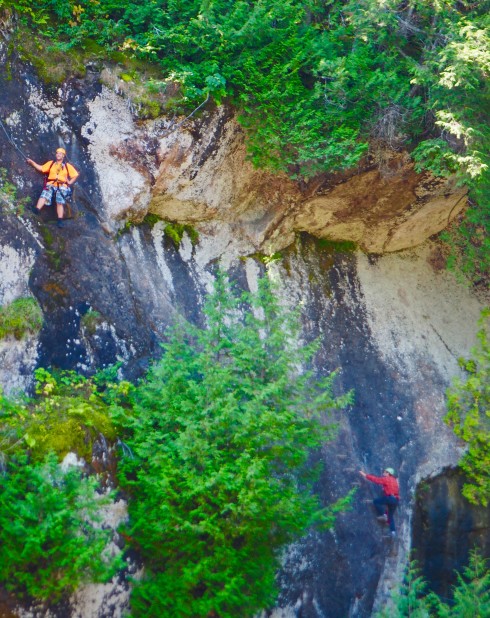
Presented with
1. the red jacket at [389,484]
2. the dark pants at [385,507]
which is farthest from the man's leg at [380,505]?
the red jacket at [389,484]

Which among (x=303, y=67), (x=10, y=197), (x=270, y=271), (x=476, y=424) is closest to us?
(x=10, y=197)

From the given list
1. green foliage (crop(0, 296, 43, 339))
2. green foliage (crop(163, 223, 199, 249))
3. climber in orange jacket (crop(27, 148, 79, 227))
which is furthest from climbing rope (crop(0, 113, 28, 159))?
green foliage (crop(163, 223, 199, 249))

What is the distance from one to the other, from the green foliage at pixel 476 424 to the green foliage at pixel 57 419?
621 cm

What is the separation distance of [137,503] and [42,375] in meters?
2.07

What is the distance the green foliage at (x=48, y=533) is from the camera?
5.94 m

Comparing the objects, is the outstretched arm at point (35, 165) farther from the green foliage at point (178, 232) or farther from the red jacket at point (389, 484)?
the red jacket at point (389, 484)

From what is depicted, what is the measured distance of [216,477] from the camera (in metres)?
6.74

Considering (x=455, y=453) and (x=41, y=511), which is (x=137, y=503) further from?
(x=455, y=453)

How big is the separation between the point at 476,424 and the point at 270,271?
4.37m

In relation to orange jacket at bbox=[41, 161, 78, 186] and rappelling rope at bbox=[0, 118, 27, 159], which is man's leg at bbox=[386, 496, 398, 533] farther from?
rappelling rope at bbox=[0, 118, 27, 159]

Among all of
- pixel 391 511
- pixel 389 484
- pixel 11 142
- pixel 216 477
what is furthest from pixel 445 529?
pixel 11 142

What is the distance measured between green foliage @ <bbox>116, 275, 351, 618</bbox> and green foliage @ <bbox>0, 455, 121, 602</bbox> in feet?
2.50

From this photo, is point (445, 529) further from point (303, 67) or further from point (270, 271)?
point (303, 67)

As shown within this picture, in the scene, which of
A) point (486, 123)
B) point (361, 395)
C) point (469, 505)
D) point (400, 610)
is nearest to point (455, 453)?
point (469, 505)
